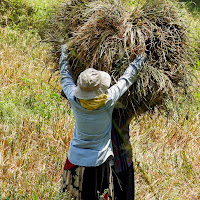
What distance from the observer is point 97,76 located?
1752 mm

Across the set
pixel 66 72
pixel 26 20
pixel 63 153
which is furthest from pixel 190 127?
pixel 26 20

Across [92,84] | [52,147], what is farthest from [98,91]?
[52,147]

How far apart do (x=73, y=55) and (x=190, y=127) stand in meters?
2.31

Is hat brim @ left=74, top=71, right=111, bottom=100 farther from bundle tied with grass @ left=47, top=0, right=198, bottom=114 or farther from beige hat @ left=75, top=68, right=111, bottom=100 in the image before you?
bundle tied with grass @ left=47, top=0, right=198, bottom=114

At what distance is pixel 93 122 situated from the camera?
1.89 m

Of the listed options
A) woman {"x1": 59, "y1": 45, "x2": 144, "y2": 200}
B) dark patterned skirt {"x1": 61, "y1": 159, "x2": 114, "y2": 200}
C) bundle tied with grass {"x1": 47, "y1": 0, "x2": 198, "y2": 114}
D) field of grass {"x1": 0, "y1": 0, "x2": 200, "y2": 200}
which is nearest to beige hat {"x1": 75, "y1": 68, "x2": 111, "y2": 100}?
woman {"x1": 59, "y1": 45, "x2": 144, "y2": 200}

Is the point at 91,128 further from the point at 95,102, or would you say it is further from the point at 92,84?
the point at 92,84

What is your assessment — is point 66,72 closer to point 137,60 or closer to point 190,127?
point 137,60

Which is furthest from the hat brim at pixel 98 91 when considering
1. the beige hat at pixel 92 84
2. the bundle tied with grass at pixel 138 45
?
the bundle tied with grass at pixel 138 45

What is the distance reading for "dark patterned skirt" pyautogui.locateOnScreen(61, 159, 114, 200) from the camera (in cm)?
209

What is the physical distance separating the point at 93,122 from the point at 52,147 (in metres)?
1.34

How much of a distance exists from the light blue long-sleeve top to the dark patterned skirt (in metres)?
0.09

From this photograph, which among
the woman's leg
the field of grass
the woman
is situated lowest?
the field of grass

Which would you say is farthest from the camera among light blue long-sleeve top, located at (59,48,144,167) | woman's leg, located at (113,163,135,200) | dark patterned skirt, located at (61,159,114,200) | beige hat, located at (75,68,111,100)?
woman's leg, located at (113,163,135,200)
